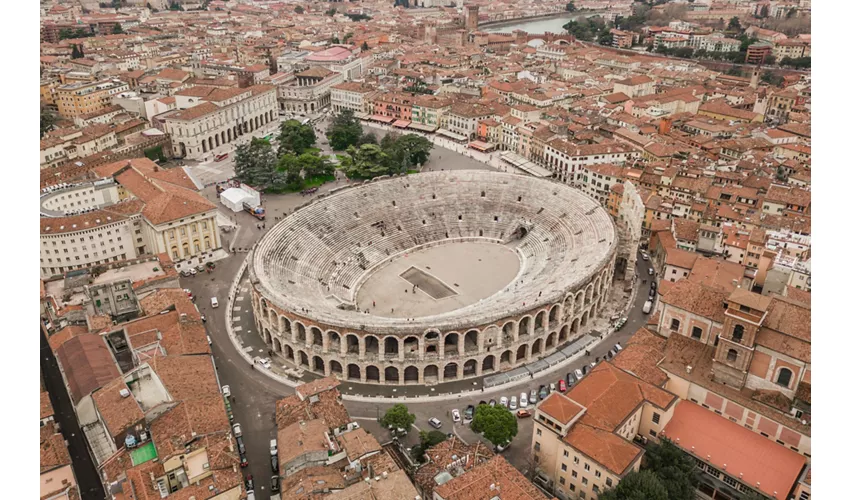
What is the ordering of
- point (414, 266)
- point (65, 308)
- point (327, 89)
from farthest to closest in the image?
point (327, 89) < point (414, 266) < point (65, 308)

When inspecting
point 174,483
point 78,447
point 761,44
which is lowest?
point 78,447

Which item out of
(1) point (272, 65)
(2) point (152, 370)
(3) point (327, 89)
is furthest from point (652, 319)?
(1) point (272, 65)

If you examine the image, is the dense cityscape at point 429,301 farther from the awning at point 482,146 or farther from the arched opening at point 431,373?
the awning at point 482,146

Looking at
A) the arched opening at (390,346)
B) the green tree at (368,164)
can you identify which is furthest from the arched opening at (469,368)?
the green tree at (368,164)

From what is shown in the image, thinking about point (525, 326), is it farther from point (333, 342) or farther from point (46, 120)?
point (46, 120)

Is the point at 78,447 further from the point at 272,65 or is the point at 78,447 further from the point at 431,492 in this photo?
the point at 272,65

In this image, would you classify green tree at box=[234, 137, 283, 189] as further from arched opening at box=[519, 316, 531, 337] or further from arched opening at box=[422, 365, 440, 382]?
arched opening at box=[519, 316, 531, 337]

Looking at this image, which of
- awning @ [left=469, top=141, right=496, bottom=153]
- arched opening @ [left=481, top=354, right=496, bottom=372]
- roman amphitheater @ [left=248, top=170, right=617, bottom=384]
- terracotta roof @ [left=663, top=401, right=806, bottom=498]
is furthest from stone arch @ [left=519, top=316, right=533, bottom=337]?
awning @ [left=469, top=141, right=496, bottom=153]
